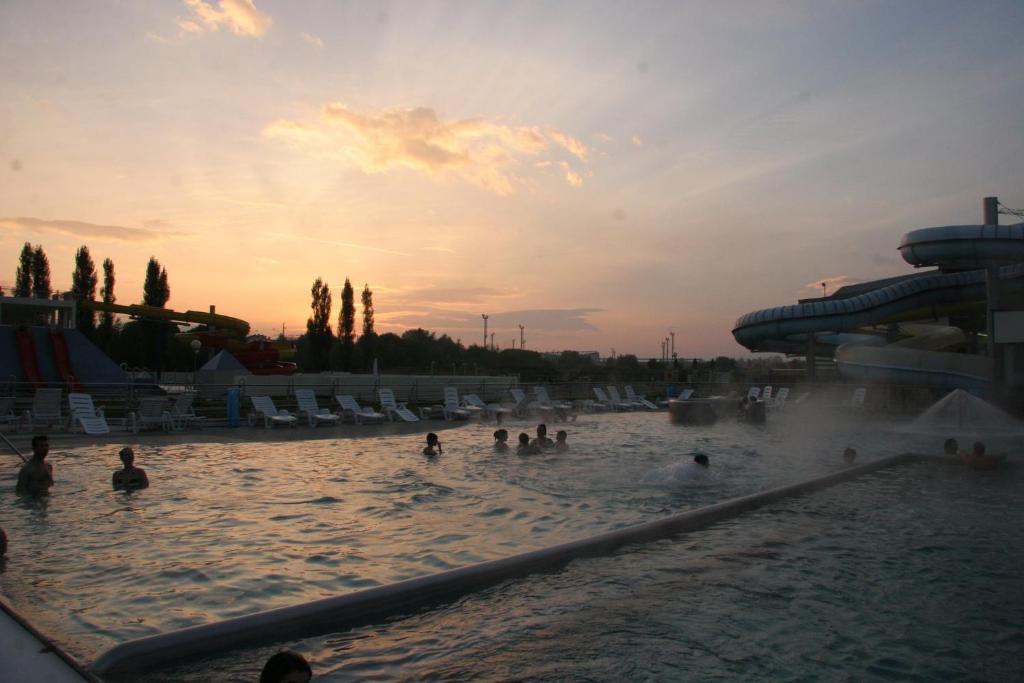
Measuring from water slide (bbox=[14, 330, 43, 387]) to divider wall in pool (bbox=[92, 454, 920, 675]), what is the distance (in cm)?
2599

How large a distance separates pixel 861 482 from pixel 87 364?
90.5 feet

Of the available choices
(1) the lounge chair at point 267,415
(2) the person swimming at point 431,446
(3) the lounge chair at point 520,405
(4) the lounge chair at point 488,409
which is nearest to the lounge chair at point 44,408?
(1) the lounge chair at point 267,415

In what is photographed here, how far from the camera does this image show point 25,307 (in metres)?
30.4

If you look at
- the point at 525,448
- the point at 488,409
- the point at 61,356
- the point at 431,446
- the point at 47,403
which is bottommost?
the point at 525,448

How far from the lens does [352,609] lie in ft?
15.3

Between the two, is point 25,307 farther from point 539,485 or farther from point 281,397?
point 539,485

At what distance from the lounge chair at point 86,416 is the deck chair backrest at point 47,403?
0.43m

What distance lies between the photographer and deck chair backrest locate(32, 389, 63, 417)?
49.5 ft

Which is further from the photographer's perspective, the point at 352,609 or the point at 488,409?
the point at 488,409

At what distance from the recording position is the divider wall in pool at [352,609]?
3904 millimetres

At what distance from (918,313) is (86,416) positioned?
30243 millimetres

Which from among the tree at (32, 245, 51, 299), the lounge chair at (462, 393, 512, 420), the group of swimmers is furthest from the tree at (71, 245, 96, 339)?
the group of swimmers

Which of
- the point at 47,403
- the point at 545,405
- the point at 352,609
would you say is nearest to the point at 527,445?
the point at 545,405

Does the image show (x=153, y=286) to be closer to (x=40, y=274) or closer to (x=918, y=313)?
(x=40, y=274)
